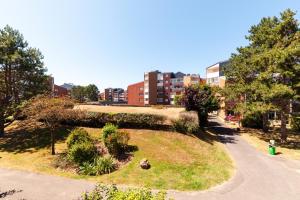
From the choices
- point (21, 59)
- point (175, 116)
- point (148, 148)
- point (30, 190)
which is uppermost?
point (21, 59)

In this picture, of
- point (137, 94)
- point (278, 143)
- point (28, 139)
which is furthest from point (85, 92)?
point (278, 143)

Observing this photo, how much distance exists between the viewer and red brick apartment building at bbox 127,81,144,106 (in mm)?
89250

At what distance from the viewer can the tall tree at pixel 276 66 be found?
71.9 ft

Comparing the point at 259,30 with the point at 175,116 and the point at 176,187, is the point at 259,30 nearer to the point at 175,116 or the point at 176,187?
the point at 175,116

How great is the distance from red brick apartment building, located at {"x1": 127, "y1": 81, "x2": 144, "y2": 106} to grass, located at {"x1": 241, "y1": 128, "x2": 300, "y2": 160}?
60.8 m

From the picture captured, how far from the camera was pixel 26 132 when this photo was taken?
82.6ft

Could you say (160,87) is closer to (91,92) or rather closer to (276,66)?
(91,92)

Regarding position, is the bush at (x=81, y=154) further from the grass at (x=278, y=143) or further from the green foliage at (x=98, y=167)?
the grass at (x=278, y=143)

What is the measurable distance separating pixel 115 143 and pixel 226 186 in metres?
8.93

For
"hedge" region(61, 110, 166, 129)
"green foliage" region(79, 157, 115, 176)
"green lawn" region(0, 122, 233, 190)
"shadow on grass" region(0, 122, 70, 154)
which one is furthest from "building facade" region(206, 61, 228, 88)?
"green foliage" region(79, 157, 115, 176)

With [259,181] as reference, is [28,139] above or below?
above

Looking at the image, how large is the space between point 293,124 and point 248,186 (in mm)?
26652

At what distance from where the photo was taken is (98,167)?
14977mm

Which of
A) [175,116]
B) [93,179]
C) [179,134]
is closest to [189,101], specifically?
[175,116]
